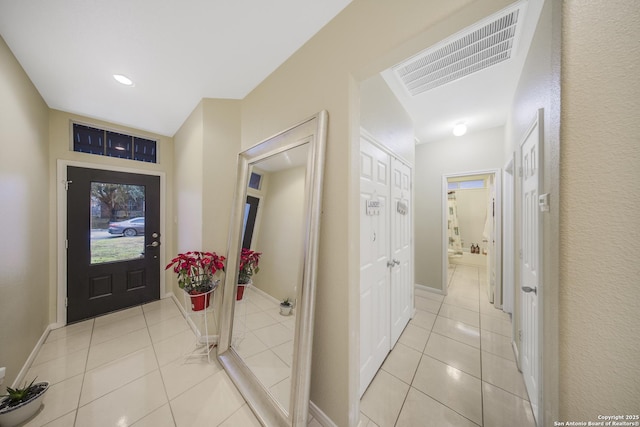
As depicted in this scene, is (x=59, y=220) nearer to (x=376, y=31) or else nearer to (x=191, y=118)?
(x=191, y=118)

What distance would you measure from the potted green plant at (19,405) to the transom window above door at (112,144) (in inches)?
106

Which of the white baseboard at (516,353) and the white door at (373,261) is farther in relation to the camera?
the white baseboard at (516,353)

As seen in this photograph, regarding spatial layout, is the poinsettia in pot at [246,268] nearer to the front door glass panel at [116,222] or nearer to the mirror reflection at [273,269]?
the mirror reflection at [273,269]

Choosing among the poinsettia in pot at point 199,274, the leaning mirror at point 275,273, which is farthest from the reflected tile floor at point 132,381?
the poinsettia in pot at point 199,274

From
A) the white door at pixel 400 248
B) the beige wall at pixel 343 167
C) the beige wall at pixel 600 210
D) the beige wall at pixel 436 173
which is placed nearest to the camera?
the beige wall at pixel 600 210

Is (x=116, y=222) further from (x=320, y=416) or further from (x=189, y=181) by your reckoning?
(x=320, y=416)

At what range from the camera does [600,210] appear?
1.99 feet

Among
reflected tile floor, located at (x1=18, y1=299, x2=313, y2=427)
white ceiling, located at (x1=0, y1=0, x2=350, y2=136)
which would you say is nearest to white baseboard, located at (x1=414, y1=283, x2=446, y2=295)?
reflected tile floor, located at (x1=18, y1=299, x2=313, y2=427)

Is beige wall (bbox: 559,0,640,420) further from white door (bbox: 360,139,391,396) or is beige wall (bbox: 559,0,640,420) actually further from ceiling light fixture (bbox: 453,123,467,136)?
ceiling light fixture (bbox: 453,123,467,136)

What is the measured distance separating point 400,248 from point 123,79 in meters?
3.37

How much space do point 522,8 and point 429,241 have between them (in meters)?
3.03

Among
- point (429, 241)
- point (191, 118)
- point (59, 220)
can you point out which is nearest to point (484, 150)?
point (429, 241)

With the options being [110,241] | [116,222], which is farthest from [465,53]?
[110,241]

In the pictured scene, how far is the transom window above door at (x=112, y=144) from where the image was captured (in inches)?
103
